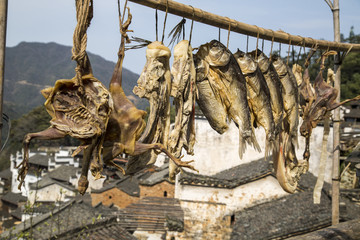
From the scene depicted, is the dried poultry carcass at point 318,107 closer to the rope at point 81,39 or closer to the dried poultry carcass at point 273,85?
the dried poultry carcass at point 273,85

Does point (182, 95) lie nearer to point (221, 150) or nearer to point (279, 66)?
point (279, 66)

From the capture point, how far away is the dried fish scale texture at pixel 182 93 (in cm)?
294

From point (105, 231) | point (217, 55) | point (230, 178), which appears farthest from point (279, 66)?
point (230, 178)

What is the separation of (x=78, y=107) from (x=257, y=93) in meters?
1.85

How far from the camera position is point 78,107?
2.26 meters

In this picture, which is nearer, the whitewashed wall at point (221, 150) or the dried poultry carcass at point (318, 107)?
the dried poultry carcass at point (318, 107)

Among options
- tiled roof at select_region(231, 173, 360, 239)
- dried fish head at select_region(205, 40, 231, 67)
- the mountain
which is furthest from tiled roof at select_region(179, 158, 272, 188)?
the mountain

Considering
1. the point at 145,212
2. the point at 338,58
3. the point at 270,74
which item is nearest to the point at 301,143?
the point at 145,212

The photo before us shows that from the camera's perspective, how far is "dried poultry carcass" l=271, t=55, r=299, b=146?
159 inches

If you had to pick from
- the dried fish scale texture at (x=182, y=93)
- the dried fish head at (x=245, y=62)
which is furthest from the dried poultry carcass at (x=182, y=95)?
the dried fish head at (x=245, y=62)

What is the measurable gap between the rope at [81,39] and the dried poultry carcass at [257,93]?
1570 millimetres

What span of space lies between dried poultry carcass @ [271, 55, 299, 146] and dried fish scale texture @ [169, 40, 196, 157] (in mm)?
1248

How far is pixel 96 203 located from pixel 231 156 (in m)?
11.7

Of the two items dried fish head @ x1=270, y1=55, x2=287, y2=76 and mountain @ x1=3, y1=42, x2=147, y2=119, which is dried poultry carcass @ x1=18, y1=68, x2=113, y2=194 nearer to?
dried fish head @ x1=270, y1=55, x2=287, y2=76
